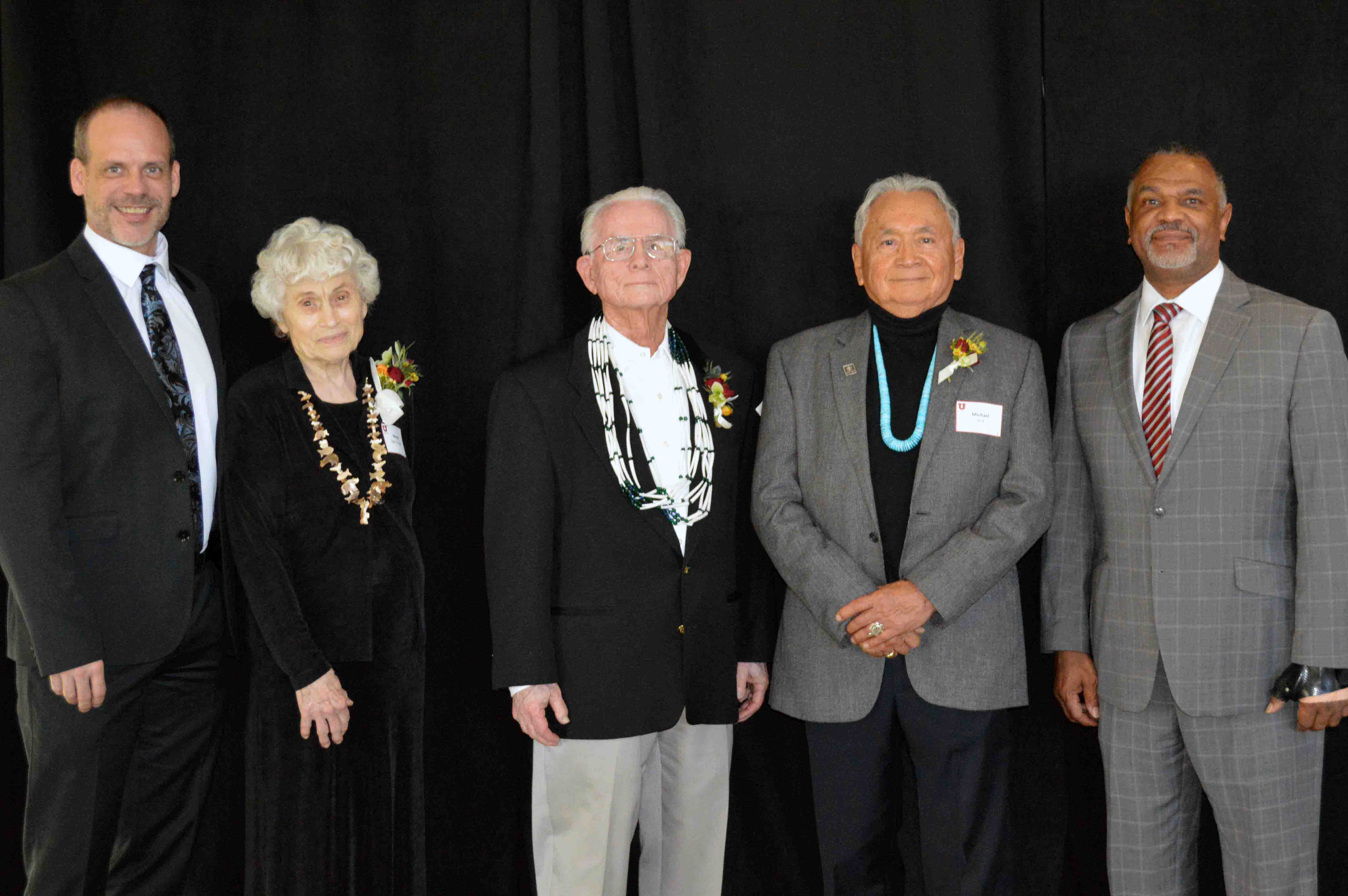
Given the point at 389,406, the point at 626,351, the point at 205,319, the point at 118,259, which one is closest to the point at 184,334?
the point at 205,319

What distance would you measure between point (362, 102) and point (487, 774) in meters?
2.10

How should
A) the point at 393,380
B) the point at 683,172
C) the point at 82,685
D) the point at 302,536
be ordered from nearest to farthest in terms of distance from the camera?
the point at 82,685, the point at 302,536, the point at 393,380, the point at 683,172

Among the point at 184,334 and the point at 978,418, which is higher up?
the point at 184,334

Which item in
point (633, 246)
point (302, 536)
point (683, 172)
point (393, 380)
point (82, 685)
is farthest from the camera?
point (683, 172)

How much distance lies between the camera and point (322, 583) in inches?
96.7

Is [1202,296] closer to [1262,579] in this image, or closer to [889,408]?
[1262,579]

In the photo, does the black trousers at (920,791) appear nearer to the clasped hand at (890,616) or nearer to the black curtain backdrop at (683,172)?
the clasped hand at (890,616)

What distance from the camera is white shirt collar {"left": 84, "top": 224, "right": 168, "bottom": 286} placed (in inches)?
99.2

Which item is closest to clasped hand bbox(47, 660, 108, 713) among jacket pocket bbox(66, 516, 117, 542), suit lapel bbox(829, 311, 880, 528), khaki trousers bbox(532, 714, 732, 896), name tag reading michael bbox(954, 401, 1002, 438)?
jacket pocket bbox(66, 516, 117, 542)

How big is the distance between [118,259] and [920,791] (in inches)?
91.5

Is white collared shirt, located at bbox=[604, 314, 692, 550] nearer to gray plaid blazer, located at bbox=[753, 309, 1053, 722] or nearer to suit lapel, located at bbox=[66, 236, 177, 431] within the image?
gray plaid blazer, located at bbox=[753, 309, 1053, 722]

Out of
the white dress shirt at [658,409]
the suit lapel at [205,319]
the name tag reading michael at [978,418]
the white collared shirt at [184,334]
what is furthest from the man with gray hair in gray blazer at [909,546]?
the white collared shirt at [184,334]

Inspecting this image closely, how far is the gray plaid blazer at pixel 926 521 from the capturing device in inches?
96.6

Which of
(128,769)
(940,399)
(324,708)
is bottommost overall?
(128,769)
